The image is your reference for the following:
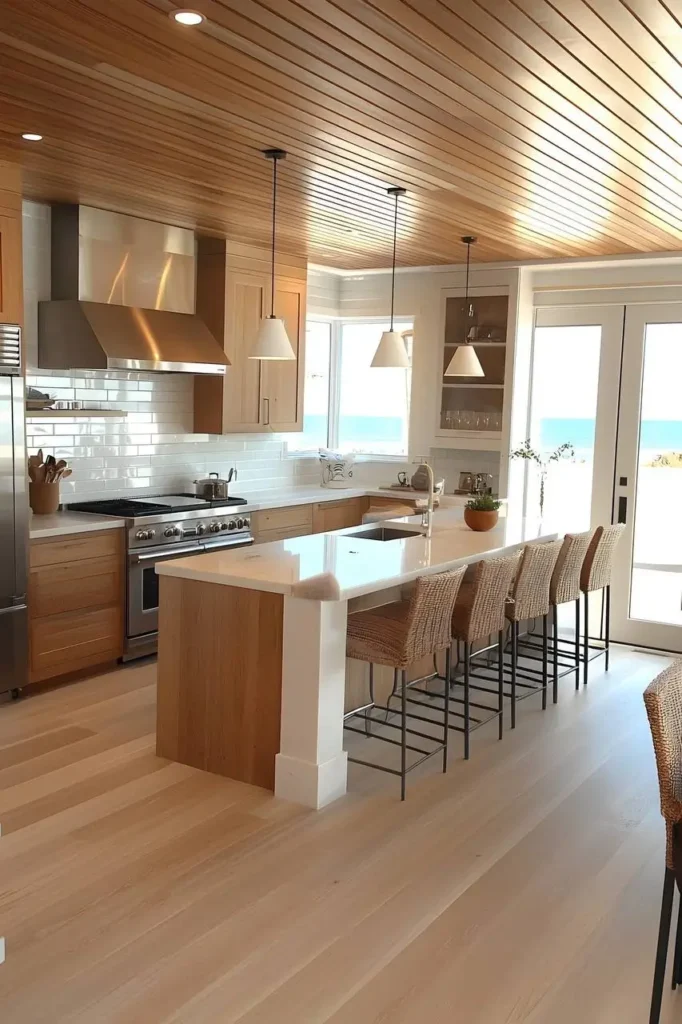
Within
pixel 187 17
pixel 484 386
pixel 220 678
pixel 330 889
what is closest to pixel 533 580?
pixel 220 678

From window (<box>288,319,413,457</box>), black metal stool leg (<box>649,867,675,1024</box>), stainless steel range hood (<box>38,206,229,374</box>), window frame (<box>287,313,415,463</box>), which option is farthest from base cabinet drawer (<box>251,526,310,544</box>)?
black metal stool leg (<box>649,867,675,1024</box>)

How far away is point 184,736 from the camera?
4.23 m

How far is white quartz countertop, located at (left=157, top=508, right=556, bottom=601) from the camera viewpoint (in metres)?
3.82

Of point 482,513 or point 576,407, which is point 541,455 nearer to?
point 576,407

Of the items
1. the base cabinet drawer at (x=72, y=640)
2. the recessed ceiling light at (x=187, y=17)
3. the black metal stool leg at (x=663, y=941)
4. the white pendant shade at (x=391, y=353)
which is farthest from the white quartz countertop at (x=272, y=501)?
the black metal stool leg at (x=663, y=941)

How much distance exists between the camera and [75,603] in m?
5.29

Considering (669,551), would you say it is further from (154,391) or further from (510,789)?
(154,391)

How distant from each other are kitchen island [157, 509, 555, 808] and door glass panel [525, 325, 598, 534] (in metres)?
2.71

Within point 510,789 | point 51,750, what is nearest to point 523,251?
point 510,789

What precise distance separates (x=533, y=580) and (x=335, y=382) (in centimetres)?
382

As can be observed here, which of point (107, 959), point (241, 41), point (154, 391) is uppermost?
point (241, 41)

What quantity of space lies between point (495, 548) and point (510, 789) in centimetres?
127

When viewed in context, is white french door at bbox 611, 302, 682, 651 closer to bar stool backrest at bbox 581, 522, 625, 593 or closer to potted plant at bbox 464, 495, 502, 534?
bar stool backrest at bbox 581, 522, 625, 593

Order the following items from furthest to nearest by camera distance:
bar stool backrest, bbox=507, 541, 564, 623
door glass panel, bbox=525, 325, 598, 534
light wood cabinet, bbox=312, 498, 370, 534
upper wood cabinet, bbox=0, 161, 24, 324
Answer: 1. light wood cabinet, bbox=312, 498, 370, 534
2. door glass panel, bbox=525, 325, 598, 534
3. bar stool backrest, bbox=507, 541, 564, 623
4. upper wood cabinet, bbox=0, 161, 24, 324
